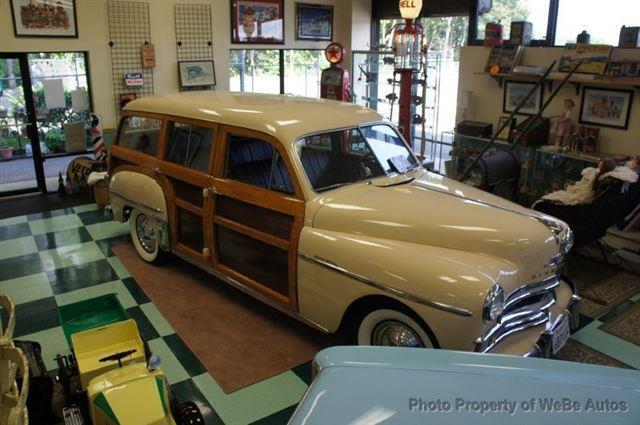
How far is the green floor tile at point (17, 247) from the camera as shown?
5.44 meters

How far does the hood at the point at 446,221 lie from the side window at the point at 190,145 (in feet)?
4.14

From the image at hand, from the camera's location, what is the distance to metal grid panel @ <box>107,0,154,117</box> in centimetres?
724

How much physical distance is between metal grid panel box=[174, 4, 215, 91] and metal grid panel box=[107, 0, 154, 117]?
465 millimetres

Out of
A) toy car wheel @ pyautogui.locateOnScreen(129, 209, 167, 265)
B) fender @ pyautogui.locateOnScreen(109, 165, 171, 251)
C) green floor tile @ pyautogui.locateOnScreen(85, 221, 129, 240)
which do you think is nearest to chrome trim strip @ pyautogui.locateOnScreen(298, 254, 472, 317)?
fender @ pyautogui.locateOnScreen(109, 165, 171, 251)

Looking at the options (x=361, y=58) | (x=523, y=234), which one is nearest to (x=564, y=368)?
(x=523, y=234)

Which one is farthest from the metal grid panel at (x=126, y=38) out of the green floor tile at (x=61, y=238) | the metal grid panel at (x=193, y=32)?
the green floor tile at (x=61, y=238)

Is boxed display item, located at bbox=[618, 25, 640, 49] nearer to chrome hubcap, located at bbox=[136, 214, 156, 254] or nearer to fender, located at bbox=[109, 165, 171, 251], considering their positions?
fender, located at bbox=[109, 165, 171, 251]

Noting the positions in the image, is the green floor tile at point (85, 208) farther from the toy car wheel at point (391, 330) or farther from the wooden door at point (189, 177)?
the toy car wheel at point (391, 330)

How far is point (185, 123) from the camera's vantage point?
4.53m

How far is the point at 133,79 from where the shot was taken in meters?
7.50

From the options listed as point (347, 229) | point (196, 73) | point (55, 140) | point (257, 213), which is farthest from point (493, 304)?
point (55, 140)

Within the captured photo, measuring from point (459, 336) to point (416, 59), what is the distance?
4.66m

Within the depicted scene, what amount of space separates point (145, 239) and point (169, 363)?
1965 mm

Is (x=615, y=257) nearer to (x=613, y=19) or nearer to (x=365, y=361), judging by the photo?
(x=613, y=19)
